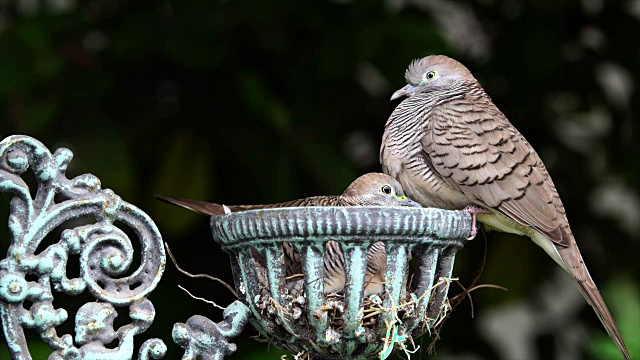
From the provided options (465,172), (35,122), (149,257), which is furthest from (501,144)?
A: (35,122)

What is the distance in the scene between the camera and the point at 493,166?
2.37 meters

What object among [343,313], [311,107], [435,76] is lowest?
[343,313]

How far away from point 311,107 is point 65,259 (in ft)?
6.17

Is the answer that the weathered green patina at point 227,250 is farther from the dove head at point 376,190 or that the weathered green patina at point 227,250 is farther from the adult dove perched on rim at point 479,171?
the adult dove perched on rim at point 479,171

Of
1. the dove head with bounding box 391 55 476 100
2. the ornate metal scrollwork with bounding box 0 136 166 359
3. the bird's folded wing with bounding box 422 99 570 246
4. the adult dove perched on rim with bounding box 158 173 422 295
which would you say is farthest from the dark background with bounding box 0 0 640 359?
the ornate metal scrollwork with bounding box 0 136 166 359

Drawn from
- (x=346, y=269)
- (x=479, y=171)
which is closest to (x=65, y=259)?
(x=346, y=269)

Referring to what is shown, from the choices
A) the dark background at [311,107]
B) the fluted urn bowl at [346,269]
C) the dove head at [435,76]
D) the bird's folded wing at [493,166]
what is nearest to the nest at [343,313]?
the fluted urn bowl at [346,269]

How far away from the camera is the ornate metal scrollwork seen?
1524mm

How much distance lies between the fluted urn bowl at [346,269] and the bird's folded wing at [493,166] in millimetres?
628

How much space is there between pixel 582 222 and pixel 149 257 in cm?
242

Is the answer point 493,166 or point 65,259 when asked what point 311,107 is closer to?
point 493,166

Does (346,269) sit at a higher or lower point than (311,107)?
lower

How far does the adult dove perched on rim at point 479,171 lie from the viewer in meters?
2.35

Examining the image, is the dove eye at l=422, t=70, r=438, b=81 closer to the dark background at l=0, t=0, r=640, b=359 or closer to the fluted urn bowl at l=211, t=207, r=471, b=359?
the dark background at l=0, t=0, r=640, b=359
